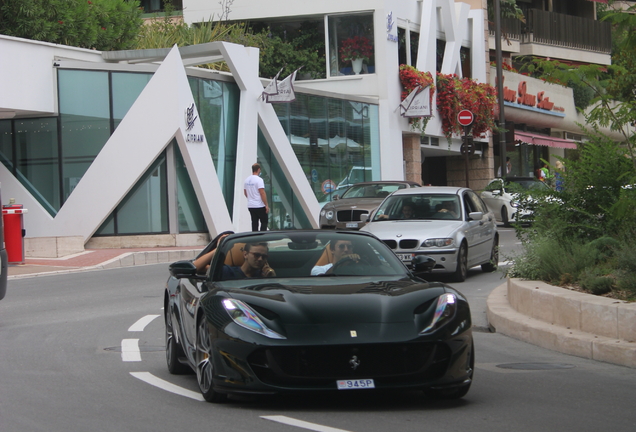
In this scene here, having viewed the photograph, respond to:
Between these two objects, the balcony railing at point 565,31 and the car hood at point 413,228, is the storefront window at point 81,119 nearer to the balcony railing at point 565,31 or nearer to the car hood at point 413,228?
the car hood at point 413,228

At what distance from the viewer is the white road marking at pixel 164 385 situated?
6.95 metres

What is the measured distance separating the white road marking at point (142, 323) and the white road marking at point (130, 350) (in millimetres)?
985

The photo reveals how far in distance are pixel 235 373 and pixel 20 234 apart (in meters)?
15.1

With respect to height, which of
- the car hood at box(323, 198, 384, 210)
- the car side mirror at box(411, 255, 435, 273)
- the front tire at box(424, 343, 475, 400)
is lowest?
the front tire at box(424, 343, 475, 400)

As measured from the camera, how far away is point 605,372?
7.87 metres

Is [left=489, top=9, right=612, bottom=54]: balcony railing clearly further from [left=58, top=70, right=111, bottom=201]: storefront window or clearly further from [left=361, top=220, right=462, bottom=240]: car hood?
[left=361, top=220, right=462, bottom=240]: car hood

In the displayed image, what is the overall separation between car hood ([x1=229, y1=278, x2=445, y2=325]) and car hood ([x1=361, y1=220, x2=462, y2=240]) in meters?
8.30

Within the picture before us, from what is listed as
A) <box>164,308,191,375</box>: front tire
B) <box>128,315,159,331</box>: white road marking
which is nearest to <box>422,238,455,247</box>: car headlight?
<box>128,315,159,331</box>: white road marking

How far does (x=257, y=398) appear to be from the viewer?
6344 millimetres

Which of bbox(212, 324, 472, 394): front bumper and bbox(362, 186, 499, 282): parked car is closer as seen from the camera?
bbox(212, 324, 472, 394): front bumper

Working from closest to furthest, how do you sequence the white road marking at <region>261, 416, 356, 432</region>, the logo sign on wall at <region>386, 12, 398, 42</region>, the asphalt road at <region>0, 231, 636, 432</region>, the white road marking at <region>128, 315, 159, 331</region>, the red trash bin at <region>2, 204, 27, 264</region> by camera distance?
1. the white road marking at <region>261, 416, 356, 432</region>
2. the asphalt road at <region>0, 231, 636, 432</region>
3. the white road marking at <region>128, 315, 159, 331</region>
4. the red trash bin at <region>2, 204, 27, 264</region>
5. the logo sign on wall at <region>386, 12, 398, 42</region>

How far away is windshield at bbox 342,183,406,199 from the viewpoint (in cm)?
2341

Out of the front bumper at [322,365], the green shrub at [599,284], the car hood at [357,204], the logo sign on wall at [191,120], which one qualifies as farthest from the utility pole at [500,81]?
the front bumper at [322,365]

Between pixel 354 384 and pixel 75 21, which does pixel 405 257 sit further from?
pixel 75 21
